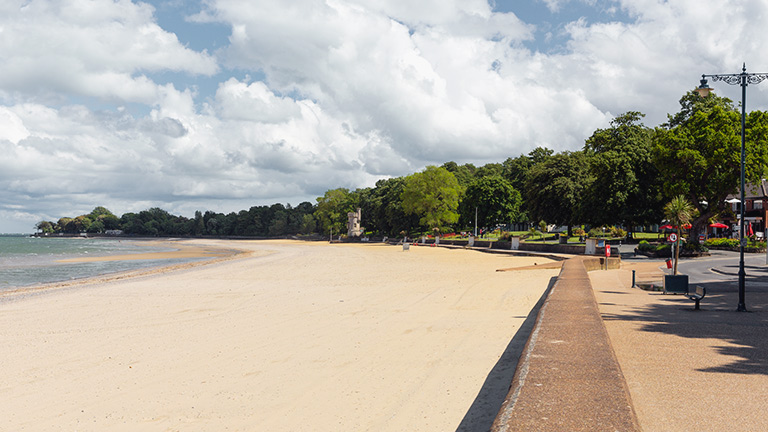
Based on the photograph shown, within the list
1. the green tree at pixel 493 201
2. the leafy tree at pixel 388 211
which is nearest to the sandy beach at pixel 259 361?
the green tree at pixel 493 201

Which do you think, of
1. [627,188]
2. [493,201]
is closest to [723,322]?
[627,188]

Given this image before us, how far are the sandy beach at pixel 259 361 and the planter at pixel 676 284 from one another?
14.9ft

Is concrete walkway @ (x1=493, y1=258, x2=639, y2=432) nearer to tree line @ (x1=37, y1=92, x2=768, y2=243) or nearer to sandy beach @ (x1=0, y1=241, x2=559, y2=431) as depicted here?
sandy beach @ (x1=0, y1=241, x2=559, y2=431)

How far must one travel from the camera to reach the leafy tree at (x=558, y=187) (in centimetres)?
6438

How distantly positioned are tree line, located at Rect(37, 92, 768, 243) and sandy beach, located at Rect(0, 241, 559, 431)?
29.5m

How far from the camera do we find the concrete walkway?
4.06 m

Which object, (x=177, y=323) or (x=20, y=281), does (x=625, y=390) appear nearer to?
(x=177, y=323)

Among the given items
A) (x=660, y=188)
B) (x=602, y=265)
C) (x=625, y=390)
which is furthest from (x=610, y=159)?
(x=625, y=390)

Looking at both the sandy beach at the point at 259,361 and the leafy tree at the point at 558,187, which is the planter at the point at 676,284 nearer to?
the sandy beach at the point at 259,361

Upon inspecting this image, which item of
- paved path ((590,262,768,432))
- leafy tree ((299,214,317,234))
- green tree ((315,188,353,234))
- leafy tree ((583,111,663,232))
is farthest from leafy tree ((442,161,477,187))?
paved path ((590,262,768,432))

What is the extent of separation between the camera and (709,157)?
3909cm

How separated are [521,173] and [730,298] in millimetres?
79584

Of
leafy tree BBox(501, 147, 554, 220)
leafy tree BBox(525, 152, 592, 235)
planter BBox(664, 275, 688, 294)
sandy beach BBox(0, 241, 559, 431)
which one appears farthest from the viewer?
leafy tree BBox(501, 147, 554, 220)

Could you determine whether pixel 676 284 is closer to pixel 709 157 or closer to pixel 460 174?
pixel 709 157
